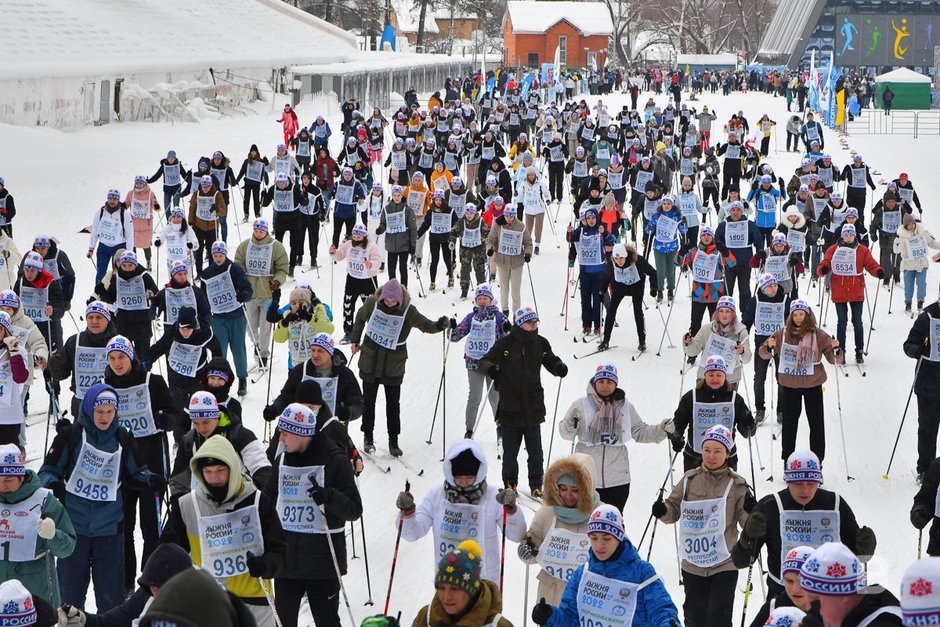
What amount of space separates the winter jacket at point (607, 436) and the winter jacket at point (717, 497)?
1405 millimetres

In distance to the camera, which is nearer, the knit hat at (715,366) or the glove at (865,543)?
the glove at (865,543)

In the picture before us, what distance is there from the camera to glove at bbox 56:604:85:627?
5.38 m

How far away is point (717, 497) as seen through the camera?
7.29 metres

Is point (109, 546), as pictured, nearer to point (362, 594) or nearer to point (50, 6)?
point (362, 594)

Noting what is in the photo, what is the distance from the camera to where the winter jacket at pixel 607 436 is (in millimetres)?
8766

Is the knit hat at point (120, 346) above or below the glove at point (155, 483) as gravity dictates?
above

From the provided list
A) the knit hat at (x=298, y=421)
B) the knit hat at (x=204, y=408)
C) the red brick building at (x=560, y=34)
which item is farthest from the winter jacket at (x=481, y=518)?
the red brick building at (x=560, y=34)

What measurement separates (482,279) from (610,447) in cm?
942

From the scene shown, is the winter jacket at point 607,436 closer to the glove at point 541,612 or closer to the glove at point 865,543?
the glove at point 865,543

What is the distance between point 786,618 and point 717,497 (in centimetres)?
232

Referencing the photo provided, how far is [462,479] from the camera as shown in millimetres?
7031

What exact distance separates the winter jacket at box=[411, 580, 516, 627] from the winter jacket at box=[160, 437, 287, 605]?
137 cm

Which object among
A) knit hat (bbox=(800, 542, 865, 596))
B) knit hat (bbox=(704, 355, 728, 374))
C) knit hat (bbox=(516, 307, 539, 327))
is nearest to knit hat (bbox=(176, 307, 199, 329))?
knit hat (bbox=(516, 307, 539, 327))

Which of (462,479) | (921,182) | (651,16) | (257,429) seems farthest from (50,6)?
(651,16)
